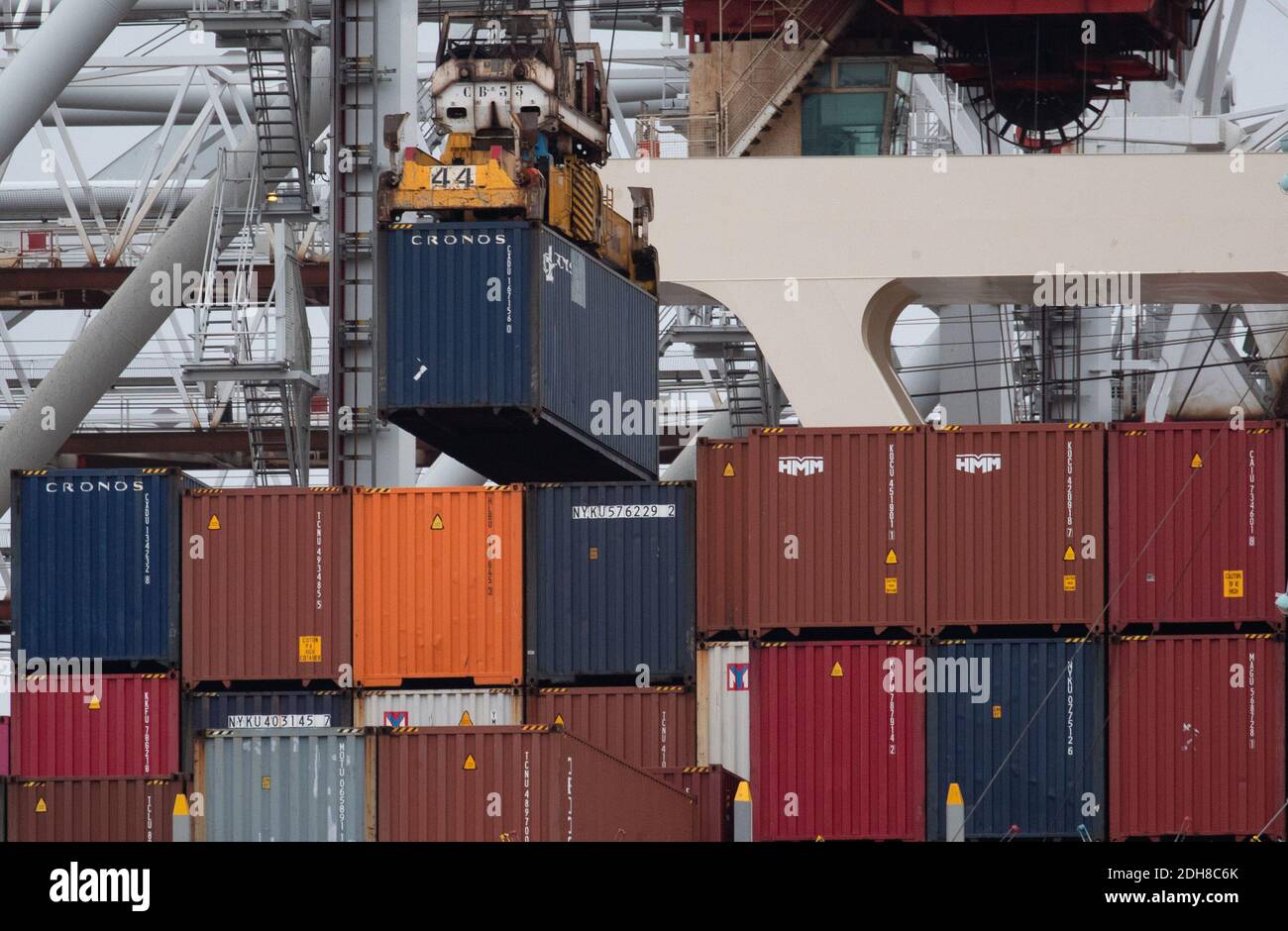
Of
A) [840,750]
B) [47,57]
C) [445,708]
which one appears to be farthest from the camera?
[47,57]

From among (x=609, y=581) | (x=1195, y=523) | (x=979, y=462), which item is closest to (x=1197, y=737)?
(x=1195, y=523)

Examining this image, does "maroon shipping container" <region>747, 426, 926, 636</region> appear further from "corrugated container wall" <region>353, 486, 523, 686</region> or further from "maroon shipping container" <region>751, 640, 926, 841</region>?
"corrugated container wall" <region>353, 486, 523, 686</region>

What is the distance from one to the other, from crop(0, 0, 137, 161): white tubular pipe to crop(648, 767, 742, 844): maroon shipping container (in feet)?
55.5

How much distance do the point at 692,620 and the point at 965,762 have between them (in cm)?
408

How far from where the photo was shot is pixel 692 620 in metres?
31.0

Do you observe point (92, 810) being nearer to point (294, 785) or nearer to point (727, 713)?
point (294, 785)

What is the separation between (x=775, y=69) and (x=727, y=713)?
14.5 metres

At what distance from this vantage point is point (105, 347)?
4212cm

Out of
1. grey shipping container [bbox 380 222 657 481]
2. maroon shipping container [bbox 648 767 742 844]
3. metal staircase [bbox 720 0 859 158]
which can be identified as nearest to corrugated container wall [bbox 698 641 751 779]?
maroon shipping container [bbox 648 767 742 844]

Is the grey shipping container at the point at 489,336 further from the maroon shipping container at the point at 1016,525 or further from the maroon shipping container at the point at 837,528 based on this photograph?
the maroon shipping container at the point at 1016,525

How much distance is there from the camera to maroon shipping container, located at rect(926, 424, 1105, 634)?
3062cm

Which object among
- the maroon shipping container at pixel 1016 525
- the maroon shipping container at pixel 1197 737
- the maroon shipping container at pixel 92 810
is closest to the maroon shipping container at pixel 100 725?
the maroon shipping container at pixel 92 810
